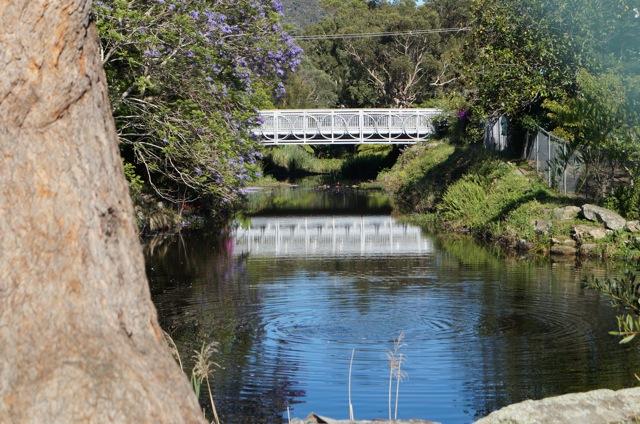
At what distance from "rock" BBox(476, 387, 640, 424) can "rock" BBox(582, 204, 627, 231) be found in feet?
54.2

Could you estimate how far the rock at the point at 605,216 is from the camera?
2234cm

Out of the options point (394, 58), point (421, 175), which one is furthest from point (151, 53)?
point (394, 58)

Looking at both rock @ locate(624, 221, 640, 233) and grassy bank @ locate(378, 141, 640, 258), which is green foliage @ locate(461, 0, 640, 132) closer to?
grassy bank @ locate(378, 141, 640, 258)

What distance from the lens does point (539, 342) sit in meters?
13.6

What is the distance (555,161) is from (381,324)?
1157cm

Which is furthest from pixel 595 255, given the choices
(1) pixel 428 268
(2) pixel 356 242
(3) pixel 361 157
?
(3) pixel 361 157

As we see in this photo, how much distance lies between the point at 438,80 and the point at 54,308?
70.9 metres

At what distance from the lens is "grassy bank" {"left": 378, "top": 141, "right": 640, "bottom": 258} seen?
22.8 meters

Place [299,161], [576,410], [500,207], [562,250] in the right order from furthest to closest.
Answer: [299,161] → [500,207] → [562,250] → [576,410]

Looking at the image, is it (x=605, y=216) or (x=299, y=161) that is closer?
(x=605, y=216)

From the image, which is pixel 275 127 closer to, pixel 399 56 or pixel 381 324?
pixel 399 56

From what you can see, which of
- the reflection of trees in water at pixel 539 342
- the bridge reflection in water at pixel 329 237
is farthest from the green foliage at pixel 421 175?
the reflection of trees in water at pixel 539 342

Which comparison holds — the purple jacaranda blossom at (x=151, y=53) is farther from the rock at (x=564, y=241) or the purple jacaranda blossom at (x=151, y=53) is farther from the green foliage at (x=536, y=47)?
the rock at (x=564, y=241)

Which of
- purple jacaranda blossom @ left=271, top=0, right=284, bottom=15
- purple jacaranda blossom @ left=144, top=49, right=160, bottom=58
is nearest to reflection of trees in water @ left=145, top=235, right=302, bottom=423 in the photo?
purple jacaranda blossom @ left=144, top=49, right=160, bottom=58
